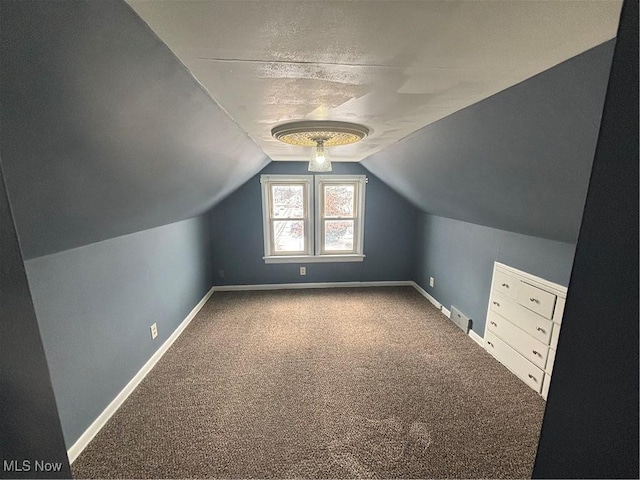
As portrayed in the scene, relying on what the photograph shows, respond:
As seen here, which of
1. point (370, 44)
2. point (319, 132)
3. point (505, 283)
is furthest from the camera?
point (505, 283)

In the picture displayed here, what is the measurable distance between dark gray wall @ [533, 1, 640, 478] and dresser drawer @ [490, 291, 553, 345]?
203cm

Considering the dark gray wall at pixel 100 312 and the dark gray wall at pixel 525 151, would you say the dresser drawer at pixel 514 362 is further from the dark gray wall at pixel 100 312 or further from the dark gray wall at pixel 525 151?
the dark gray wall at pixel 100 312

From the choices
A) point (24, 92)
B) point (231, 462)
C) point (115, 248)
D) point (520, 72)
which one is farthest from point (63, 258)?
point (520, 72)

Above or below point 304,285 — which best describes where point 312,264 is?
above

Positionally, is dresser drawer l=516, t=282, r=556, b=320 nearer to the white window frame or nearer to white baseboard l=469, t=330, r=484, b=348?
white baseboard l=469, t=330, r=484, b=348

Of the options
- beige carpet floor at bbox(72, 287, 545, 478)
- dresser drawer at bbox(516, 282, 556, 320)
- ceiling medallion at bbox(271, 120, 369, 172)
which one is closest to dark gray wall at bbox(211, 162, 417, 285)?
beige carpet floor at bbox(72, 287, 545, 478)

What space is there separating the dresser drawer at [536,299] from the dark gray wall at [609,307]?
1991 mm

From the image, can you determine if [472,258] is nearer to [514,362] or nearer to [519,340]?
[519,340]

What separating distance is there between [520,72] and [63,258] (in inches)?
88.7

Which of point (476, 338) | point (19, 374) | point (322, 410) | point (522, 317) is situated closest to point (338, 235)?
point (476, 338)

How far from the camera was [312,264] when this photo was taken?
4160 mm

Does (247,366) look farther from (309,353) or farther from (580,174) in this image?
(580,174)

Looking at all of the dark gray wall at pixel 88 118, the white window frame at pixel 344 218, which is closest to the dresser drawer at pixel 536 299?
the white window frame at pixel 344 218

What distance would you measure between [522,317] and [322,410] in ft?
5.79
